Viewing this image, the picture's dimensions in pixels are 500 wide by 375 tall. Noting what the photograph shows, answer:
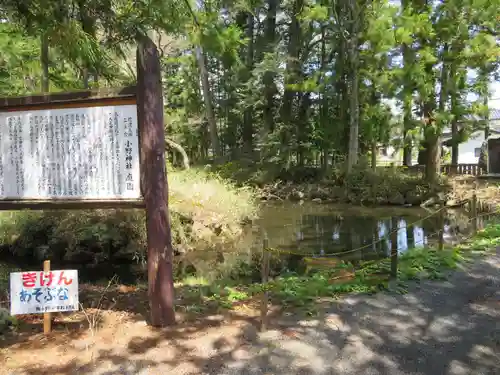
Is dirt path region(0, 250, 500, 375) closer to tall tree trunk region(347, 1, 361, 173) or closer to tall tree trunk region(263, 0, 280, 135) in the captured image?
tall tree trunk region(347, 1, 361, 173)

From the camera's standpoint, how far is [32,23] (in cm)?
429

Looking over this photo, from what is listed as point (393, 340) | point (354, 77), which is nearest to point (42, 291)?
point (393, 340)

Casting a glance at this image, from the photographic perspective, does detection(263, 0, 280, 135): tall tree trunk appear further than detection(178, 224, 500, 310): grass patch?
Yes

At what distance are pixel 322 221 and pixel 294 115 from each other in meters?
10.00

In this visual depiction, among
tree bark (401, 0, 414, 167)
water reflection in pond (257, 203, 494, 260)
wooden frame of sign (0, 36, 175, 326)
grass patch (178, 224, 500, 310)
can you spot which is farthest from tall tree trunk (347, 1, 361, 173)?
wooden frame of sign (0, 36, 175, 326)

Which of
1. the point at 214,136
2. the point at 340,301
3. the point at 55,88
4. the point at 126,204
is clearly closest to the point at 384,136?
the point at 214,136

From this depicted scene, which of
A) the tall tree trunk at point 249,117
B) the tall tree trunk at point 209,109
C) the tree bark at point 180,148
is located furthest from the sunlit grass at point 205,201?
the tall tree trunk at point 249,117

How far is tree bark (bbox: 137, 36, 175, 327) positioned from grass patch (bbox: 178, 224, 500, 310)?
2.91ft

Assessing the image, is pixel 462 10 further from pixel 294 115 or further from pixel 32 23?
pixel 32 23

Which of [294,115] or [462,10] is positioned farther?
[294,115]

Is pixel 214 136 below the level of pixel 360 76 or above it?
below

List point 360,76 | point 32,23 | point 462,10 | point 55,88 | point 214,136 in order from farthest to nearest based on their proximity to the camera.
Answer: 1. point 214,136
2. point 360,76
3. point 462,10
4. point 55,88
5. point 32,23

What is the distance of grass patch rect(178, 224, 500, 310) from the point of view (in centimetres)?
473

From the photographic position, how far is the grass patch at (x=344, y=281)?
4.73 m
